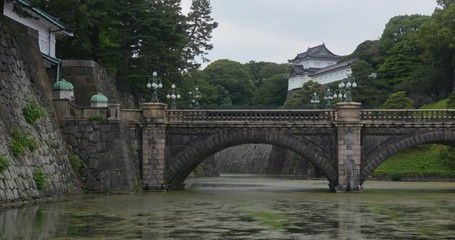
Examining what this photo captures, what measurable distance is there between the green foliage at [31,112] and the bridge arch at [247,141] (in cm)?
1243

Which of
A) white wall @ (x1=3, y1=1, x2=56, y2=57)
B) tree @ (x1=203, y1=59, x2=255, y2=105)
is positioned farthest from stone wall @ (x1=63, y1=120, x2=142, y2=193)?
tree @ (x1=203, y1=59, x2=255, y2=105)

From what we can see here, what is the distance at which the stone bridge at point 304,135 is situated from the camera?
137 ft

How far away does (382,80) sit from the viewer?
3356 inches

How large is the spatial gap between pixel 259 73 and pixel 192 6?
2454 inches

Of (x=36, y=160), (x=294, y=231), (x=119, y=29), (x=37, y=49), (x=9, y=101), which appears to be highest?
(x=119, y=29)

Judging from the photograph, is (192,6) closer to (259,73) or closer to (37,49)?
(37,49)

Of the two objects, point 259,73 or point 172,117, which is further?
point 259,73

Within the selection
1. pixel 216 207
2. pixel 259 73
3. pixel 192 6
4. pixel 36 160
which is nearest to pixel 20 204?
pixel 36 160

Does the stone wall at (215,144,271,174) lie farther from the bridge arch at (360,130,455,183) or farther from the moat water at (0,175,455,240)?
the moat water at (0,175,455,240)

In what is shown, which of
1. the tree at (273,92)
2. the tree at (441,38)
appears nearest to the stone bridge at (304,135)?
the tree at (441,38)

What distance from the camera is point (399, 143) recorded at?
4197cm

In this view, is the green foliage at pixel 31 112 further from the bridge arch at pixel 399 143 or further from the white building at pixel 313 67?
the white building at pixel 313 67

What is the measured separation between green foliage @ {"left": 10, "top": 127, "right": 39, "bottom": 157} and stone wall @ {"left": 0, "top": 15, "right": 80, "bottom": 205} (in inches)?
5.5

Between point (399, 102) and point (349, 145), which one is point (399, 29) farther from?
point (349, 145)
